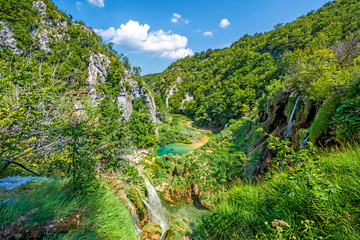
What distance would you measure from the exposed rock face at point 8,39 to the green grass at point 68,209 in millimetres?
38819

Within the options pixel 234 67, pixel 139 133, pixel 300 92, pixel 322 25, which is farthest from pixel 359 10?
pixel 139 133

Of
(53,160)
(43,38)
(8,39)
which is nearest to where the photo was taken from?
(53,160)

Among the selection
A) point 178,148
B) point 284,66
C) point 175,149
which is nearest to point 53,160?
point 175,149

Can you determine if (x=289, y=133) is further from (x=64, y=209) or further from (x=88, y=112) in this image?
(x=88, y=112)

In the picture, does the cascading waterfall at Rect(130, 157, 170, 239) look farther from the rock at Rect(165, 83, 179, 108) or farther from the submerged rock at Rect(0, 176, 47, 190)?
the rock at Rect(165, 83, 179, 108)

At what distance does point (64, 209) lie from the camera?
245 cm

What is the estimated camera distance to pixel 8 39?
24.2 meters

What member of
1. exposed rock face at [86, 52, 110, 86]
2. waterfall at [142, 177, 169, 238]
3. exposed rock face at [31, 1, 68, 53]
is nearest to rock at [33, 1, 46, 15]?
exposed rock face at [31, 1, 68, 53]

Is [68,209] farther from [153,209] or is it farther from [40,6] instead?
[40,6]

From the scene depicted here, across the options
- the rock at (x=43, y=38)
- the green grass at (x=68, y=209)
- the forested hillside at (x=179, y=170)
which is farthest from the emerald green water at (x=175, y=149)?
the rock at (x=43, y=38)

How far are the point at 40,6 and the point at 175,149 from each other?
58.6 meters

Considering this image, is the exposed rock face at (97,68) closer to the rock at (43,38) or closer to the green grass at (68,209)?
the rock at (43,38)

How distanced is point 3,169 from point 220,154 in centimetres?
1403

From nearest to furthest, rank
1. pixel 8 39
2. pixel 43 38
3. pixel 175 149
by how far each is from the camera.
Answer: pixel 8 39 < pixel 175 149 < pixel 43 38
